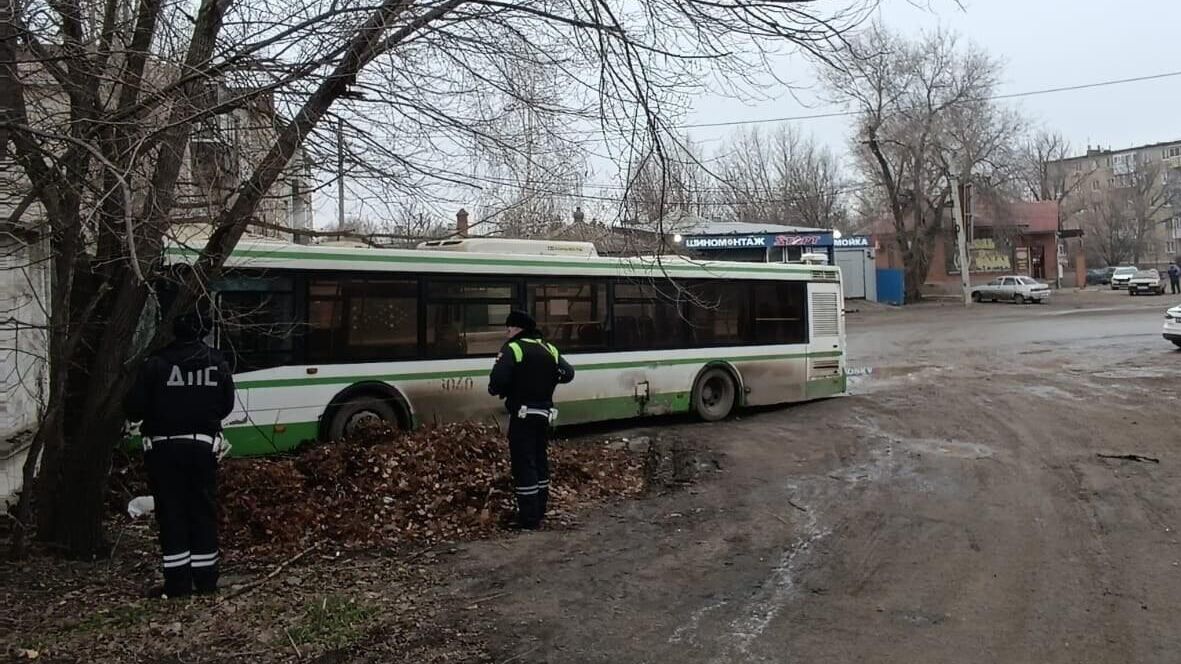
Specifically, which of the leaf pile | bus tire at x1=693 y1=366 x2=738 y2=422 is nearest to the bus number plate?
the leaf pile

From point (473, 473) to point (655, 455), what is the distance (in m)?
3.04

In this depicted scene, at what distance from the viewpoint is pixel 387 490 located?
7.10m

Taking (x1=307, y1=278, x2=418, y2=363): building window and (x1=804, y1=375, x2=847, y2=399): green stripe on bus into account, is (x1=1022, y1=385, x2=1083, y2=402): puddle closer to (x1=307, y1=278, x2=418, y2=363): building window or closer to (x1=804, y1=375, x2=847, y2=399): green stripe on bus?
(x1=804, y1=375, x2=847, y2=399): green stripe on bus

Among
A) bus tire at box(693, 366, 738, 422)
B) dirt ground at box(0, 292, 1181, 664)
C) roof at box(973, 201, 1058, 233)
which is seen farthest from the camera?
roof at box(973, 201, 1058, 233)

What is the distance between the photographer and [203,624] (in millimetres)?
4562

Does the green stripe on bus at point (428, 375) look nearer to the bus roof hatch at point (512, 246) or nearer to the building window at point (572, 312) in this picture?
the building window at point (572, 312)

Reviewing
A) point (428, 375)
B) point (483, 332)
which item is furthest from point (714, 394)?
point (428, 375)

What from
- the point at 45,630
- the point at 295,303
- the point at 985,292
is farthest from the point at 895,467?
the point at 985,292

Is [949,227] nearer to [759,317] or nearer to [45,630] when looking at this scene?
[759,317]

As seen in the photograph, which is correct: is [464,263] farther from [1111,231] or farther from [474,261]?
[1111,231]

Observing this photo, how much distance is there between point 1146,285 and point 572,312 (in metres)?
47.1

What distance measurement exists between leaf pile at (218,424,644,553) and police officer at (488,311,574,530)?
0.36 m

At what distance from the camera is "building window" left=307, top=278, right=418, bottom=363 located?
29.3 feet

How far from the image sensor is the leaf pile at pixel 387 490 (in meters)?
6.39
